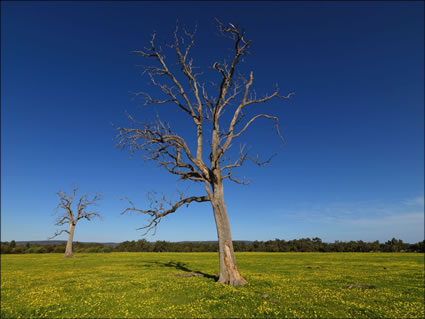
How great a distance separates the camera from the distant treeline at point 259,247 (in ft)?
237

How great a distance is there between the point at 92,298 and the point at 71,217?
47498 mm

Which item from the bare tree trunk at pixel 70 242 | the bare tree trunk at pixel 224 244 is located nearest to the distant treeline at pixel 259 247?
the bare tree trunk at pixel 70 242

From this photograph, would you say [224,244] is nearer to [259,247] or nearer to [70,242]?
[70,242]

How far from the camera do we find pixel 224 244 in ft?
57.0

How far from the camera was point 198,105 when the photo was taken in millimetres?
21016

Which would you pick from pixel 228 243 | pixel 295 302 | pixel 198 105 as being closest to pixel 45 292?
pixel 228 243

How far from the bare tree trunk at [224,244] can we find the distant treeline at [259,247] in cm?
7061

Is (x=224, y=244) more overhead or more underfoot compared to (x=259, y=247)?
more overhead

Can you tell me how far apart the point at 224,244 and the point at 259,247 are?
76.7 metres

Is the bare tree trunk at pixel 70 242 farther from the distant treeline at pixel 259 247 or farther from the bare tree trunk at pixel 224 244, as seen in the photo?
the bare tree trunk at pixel 224 244

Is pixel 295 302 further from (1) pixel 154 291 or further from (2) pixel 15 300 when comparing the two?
(2) pixel 15 300

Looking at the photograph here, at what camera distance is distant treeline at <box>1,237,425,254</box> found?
237 ft

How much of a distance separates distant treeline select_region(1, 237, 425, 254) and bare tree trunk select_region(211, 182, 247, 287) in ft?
232

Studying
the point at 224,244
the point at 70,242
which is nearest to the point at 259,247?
the point at 70,242
